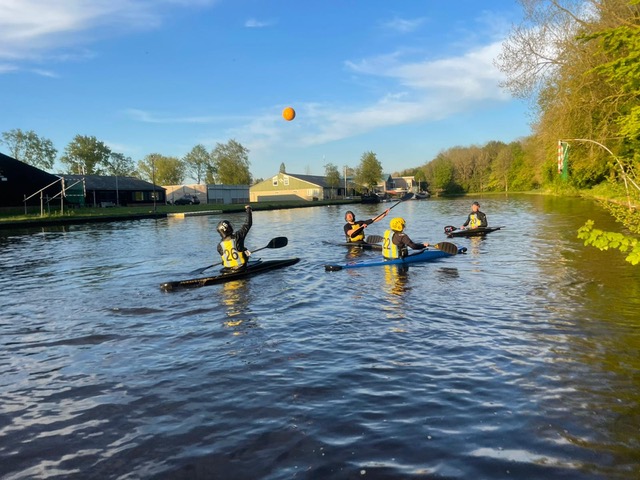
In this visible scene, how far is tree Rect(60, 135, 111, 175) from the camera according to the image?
9456 cm

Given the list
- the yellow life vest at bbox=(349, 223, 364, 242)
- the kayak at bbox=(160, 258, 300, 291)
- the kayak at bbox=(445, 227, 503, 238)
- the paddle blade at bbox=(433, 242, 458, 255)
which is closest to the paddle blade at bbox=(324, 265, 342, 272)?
the kayak at bbox=(160, 258, 300, 291)

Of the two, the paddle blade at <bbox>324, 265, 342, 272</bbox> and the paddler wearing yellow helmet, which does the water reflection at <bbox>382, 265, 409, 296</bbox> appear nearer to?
the paddler wearing yellow helmet

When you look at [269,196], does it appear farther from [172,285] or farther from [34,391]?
[34,391]

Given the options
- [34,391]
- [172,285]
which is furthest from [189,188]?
[34,391]

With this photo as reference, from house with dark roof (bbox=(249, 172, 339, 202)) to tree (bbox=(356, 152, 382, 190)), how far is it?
23.1 feet

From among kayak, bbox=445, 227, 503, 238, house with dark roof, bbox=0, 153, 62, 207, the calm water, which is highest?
house with dark roof, bbox=0, 153, 62, 207

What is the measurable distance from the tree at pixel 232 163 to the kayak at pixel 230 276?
94.3m

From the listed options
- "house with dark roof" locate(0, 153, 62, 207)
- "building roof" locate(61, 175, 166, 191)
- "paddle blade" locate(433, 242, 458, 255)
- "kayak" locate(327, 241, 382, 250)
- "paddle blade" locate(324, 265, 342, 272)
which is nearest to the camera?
"paddle blade" locate(324, 265, 342, 272)

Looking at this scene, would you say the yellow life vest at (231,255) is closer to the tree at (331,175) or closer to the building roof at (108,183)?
the building roof at (108,183)

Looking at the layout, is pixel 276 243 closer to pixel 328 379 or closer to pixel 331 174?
pixel 328 379

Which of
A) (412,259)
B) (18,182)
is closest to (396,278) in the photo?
(412,259)

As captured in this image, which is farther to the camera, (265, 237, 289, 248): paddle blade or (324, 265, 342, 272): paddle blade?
(265, 237, 289, 248): paddle blade

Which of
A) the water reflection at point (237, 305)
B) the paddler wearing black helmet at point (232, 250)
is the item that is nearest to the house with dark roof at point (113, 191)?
the paddler wearing black helmet at point (232, 250)

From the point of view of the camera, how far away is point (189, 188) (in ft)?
277
